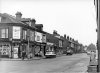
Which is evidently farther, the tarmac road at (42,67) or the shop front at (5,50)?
the shop front at (5,50)

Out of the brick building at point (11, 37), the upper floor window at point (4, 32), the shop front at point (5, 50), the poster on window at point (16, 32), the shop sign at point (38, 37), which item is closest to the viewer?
the brick building at point (11, 37)

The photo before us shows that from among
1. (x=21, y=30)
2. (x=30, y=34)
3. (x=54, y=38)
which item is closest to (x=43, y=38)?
(x=30, y=34)

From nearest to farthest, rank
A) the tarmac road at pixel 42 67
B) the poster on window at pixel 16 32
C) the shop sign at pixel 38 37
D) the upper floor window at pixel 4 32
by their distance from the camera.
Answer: the tarmac road at pixel 42 67 → the poster on window at pixel 16 32 → the upper floor window at pixel 4 32 → the shop sign at pixel 38 37

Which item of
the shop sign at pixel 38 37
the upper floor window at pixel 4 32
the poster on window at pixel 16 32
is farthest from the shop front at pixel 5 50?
the shop sign at pixel 38 37

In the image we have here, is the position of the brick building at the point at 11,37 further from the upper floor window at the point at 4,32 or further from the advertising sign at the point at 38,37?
the advertising sign at the point at 38,37

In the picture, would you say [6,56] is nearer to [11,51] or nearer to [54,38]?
[11,51]

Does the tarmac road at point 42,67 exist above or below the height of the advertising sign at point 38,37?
below

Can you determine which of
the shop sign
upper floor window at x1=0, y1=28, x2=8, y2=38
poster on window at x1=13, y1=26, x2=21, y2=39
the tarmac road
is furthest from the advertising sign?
the tarmac road

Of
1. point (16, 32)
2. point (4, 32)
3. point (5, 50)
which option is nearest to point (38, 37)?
point (16, 32)

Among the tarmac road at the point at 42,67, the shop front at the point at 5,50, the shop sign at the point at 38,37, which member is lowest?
the tarmac road at the point at 42,67

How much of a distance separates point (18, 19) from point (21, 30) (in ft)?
14.9

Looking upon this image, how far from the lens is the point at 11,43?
163 ft

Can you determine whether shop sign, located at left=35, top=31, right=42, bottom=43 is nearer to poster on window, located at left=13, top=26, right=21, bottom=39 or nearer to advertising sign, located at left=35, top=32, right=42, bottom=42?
advertising sign, located at left=35, top=32, right=42, bottom=42

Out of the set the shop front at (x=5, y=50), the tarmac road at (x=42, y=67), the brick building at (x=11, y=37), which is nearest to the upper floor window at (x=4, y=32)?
the brick building at (x=11, y=37)
